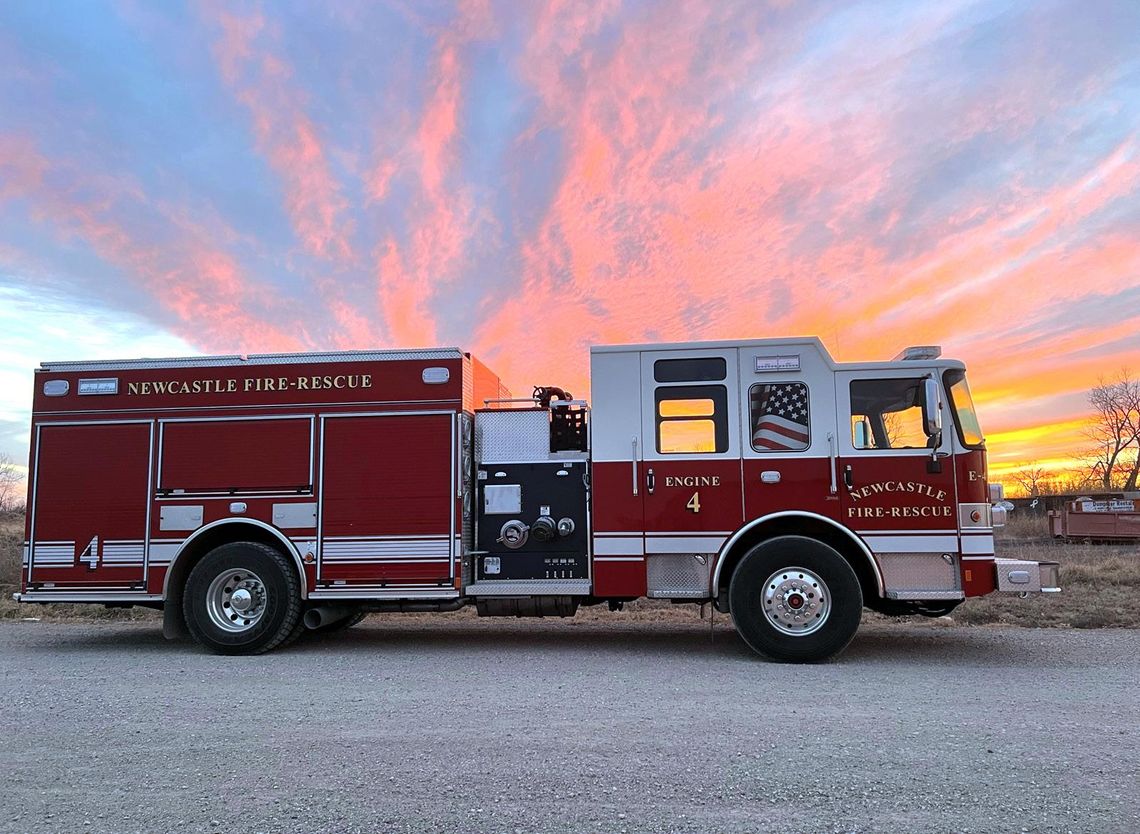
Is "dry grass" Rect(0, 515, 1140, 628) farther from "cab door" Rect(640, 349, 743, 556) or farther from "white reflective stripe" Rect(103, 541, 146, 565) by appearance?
"white reflective stripe" Rect(103, 541, 146, 565)

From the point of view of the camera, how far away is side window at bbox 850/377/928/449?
803 centimetres

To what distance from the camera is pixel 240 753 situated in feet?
15.9

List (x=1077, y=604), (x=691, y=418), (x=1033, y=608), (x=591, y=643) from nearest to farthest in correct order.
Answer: (x=691, y=418)
(x=591, y=643)
(x=1033, y=608)
(x=1077, y=604)

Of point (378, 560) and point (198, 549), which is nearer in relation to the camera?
point (378, 560)

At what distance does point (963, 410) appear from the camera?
318 inches

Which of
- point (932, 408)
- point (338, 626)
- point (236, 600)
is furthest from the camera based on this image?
point (338, 626)

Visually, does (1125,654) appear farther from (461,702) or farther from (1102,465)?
(1102,465)

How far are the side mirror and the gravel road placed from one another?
211cm

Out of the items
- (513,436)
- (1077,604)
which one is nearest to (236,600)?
(513,436)

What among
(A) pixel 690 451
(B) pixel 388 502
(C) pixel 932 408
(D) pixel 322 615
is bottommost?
(D) pixel 322 615

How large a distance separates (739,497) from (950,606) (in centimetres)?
229

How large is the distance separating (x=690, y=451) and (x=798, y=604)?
174cm

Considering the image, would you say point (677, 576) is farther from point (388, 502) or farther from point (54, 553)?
point (54, 553)

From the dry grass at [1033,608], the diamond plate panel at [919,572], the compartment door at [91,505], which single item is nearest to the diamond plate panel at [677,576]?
the diamond plate panel at [919,572]
